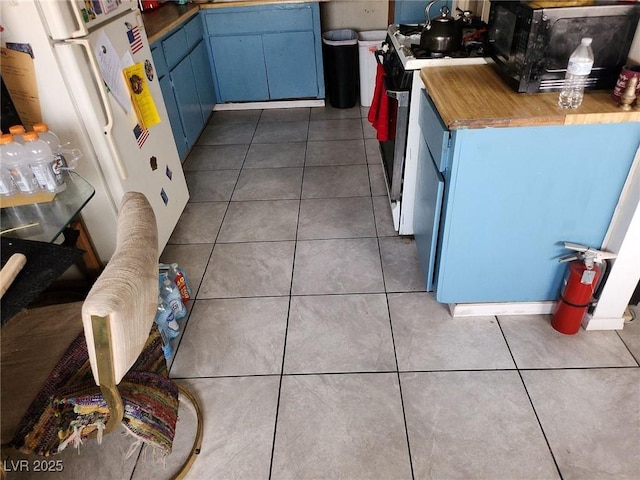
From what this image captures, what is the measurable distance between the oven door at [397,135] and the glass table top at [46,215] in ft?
4.03

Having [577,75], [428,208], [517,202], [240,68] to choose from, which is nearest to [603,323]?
[517,202]

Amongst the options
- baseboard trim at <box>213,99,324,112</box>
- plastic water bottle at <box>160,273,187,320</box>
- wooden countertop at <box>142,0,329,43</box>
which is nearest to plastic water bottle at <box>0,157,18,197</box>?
plastic water bottle at <box>160,273,187,320</box>

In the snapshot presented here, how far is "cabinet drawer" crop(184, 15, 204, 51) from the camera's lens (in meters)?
3.28

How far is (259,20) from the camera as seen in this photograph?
3.59 meters

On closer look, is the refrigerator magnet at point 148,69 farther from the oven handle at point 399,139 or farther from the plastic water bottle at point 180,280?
the oven handle at point 399,139

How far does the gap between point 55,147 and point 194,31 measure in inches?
90.6

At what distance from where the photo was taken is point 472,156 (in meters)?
1.40

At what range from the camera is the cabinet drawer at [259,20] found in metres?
3.55

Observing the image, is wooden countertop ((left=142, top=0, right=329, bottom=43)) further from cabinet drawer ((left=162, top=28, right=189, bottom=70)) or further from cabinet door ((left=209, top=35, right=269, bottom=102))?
cabinet door ((left=209, top=35, right=269, bottom=102))

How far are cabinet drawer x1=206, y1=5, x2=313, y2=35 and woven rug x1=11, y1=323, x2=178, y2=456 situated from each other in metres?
3.07

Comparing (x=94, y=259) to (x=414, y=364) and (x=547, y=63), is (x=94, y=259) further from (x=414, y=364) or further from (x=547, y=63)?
(x=547, y=63)

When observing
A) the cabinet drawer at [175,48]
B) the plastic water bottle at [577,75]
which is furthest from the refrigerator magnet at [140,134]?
the plastic water bottle at [577,75]

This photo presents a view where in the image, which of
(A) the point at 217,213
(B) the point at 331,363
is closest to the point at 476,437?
(B) the point at 331,363

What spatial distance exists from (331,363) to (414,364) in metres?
0.31
